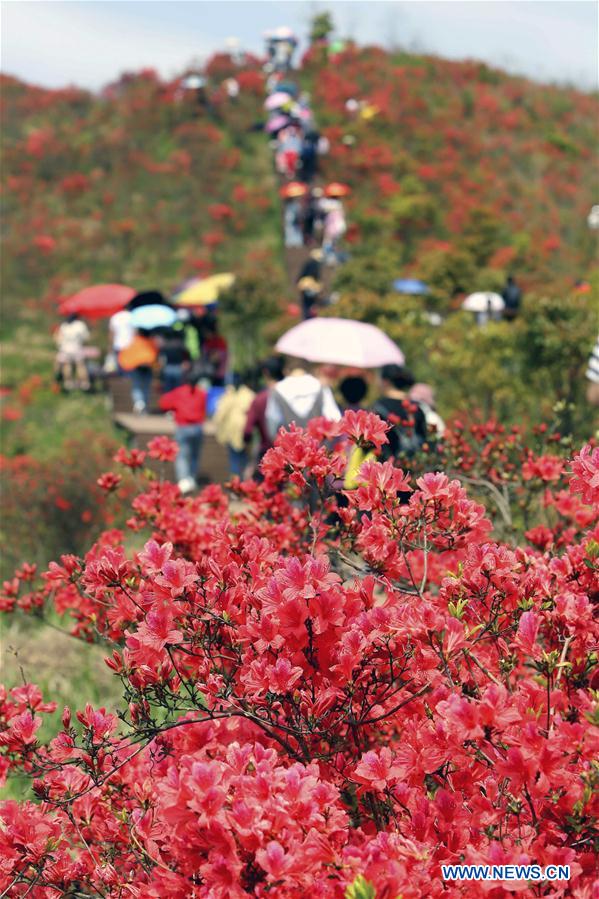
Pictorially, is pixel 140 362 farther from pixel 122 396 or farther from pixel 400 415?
pixel 400 415

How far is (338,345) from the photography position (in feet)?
20.2

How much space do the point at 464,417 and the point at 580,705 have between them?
7.31m

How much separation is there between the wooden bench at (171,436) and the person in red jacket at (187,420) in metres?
0.92

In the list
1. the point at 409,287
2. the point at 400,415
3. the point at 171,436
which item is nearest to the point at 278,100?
the point at 409,287

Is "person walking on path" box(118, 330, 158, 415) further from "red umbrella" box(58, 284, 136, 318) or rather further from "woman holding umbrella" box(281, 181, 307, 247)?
"woman holding umbrella" box(281, 181, 307, 247)

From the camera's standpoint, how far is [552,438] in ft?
14.8

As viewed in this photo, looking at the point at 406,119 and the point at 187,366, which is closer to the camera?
the point at 187,366

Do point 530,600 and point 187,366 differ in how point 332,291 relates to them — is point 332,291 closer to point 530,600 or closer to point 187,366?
point 187,366

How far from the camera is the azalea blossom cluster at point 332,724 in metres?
1.77

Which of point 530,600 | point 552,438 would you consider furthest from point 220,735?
point 552,438

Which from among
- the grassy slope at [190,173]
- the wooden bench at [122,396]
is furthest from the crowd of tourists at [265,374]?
the grassy slope at [190,173]

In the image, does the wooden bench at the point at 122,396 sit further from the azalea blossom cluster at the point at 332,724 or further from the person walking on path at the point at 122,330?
the azalea blossom cluster at the point at 332,724

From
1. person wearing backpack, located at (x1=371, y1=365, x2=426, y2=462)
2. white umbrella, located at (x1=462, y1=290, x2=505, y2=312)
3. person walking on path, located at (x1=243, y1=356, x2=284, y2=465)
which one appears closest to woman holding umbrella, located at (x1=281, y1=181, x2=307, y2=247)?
white umbrella, located at (x1=462, y1=290, x2=505, y2=312)

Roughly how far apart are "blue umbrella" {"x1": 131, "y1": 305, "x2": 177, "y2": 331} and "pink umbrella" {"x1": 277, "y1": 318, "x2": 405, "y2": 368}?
17.3ft
